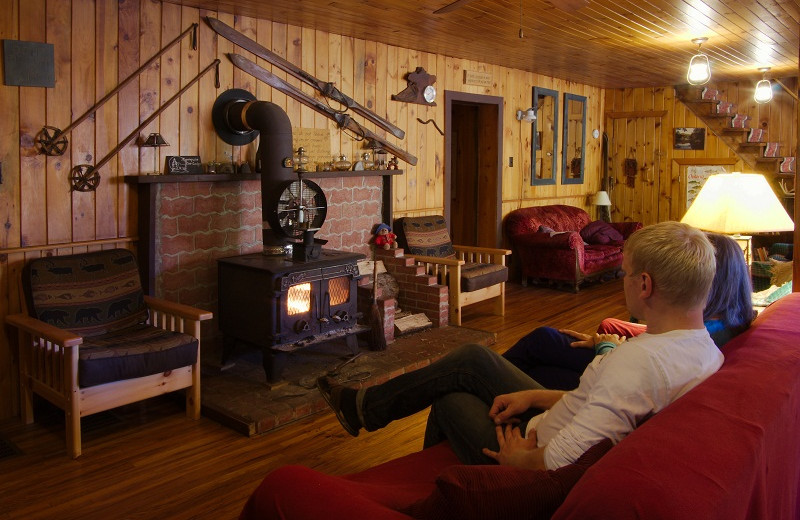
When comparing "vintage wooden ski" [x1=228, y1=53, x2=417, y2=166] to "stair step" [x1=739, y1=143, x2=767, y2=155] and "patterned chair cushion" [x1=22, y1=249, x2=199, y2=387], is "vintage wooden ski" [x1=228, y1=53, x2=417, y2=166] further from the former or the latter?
"stair step" [x1=739, y1=143, x2=767, y2=155]

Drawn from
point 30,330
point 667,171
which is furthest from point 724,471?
point 667,171

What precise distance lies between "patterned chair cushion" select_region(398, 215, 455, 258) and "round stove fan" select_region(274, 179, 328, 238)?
1562 mm

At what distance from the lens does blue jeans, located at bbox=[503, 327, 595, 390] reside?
3.11 metres

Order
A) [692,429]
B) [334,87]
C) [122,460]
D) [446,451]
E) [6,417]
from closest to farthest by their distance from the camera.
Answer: [692,429] → [446,451] → [122,460] → [6,417] → [334,87]

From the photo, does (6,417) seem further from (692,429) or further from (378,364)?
(692,429)

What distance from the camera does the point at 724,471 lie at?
125cm

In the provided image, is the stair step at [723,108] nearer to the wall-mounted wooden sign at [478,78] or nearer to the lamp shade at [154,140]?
the wall-mounted wooden sign at [478,78]

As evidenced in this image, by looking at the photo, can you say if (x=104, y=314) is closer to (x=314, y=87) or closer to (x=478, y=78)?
(x=314, y=87)

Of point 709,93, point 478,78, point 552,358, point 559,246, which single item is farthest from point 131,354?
point 709,93

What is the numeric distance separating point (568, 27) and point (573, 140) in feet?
12.8

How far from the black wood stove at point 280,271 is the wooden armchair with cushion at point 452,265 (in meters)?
1.31

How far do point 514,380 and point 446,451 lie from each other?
0.33 meters

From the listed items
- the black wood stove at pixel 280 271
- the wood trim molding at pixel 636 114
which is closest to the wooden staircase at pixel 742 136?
the wood trim molding at pixel 636 114

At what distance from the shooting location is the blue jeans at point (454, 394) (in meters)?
2.26
